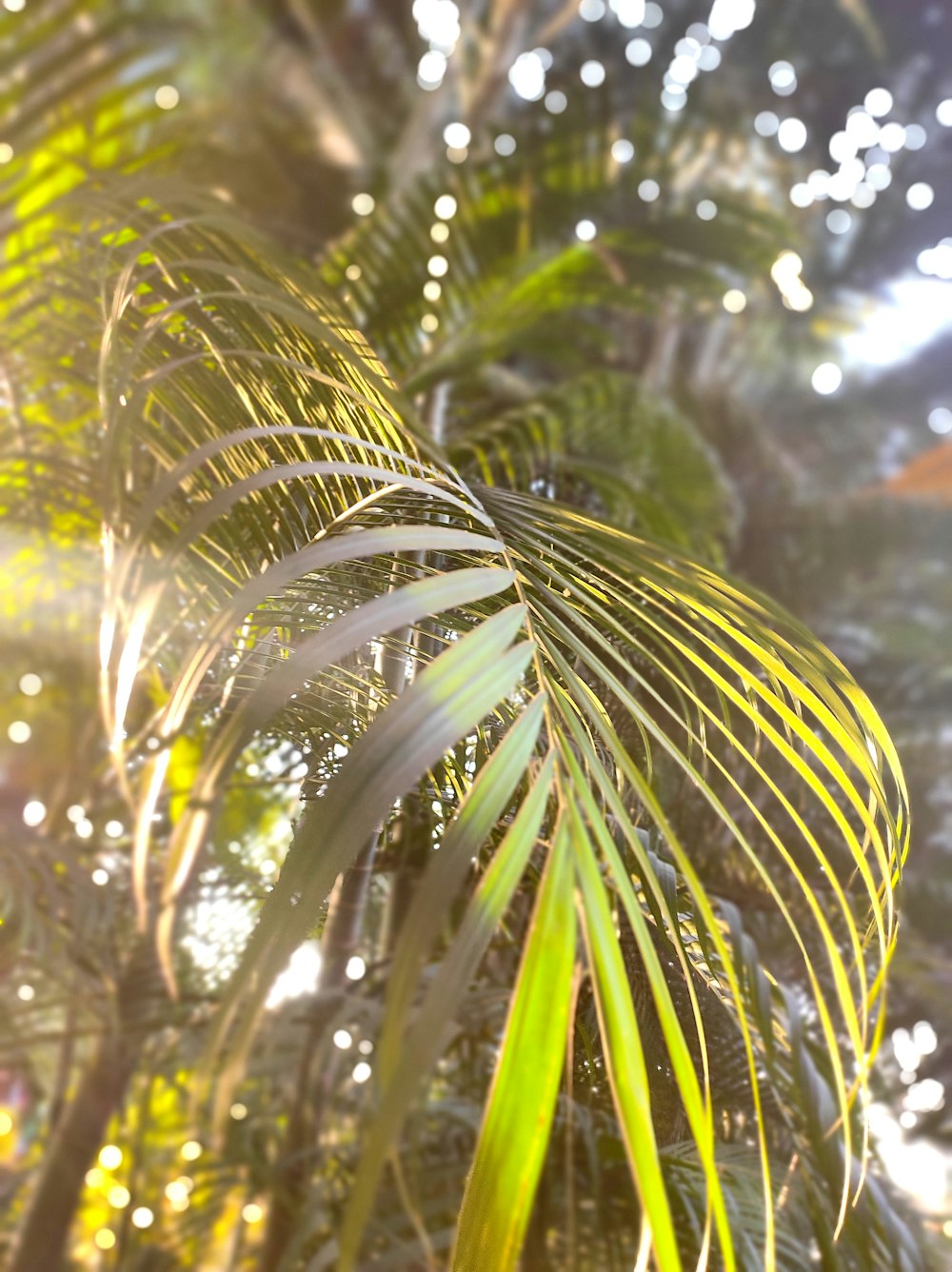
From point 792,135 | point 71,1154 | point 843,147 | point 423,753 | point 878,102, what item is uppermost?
point 878,102

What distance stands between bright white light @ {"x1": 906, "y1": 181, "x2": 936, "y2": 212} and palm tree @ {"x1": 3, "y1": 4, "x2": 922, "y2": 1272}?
1.30 metres

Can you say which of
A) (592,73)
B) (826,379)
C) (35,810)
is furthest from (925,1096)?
(826,379)

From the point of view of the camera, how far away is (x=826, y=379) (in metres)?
2.82

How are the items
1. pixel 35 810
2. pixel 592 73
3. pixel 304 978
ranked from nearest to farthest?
Result: pixel 304 978
pixel 35 810
pixel 592 73

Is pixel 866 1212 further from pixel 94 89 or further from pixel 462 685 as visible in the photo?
pixel 94 89

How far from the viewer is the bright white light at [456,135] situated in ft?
5.25

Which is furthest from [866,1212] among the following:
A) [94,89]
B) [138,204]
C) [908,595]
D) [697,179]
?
[908,595]

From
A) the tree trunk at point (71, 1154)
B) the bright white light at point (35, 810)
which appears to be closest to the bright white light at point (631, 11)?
the bright white light at point (35, 810)

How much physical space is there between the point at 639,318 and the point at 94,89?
1691mm

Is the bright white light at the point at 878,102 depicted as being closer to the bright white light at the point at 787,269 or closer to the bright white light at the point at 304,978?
the bright white light at the point at 787,269

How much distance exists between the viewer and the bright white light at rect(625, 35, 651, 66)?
5.81 ft

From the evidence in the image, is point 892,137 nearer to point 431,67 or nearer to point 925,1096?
point 431,67

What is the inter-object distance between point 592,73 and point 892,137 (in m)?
1.13

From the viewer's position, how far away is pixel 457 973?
0.65 feet
